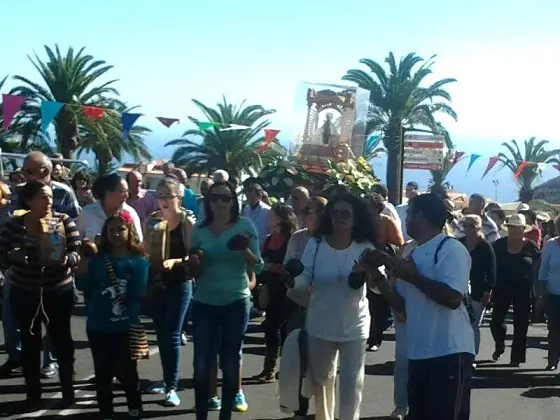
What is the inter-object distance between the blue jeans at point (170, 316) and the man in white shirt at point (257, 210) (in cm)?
417

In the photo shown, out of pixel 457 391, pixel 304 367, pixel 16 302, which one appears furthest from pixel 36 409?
pixel 457 391

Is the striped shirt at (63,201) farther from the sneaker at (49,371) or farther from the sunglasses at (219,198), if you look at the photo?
the sunglasses at (219,198)

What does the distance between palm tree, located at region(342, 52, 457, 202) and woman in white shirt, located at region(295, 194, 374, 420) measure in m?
32.4

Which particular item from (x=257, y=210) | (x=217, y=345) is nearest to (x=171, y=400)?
(x=217, y=345)

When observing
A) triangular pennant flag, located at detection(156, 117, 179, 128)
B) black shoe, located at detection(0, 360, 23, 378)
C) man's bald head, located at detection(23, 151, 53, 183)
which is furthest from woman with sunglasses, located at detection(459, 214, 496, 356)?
triangular pennant flag, located at detection(156, 117, 179, 128)

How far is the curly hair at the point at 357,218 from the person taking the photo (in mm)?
6121

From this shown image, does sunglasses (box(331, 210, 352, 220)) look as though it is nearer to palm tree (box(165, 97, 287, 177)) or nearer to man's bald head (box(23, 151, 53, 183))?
man's bald head (box(23, 151, 53, 183))

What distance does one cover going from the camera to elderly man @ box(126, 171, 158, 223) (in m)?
9.05

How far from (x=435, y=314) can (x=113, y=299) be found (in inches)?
94.8

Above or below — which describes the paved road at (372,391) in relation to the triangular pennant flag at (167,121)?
below

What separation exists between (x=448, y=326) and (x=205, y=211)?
2.25 meters

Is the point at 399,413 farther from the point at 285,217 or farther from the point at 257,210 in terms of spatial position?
the point at 257,210

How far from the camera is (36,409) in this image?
6.92 metres

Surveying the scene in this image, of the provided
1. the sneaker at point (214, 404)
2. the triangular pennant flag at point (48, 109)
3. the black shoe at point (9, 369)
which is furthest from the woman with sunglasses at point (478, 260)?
the triangular pennant flag at point (48, 109)
